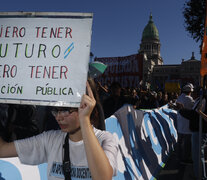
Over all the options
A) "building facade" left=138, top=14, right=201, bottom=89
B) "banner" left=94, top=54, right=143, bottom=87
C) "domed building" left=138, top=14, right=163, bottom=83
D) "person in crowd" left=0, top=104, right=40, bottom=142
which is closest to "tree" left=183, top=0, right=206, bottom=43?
"banner" left=94, top=54, right=143, bottom=87

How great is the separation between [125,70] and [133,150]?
694 centimetres

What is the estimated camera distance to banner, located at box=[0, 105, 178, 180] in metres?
1.71

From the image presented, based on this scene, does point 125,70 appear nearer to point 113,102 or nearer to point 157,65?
point 113,102

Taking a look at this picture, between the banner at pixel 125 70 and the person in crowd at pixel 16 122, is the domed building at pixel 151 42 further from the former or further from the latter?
the person in crowd at pixel 16 122

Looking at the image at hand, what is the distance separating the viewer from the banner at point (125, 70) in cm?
945

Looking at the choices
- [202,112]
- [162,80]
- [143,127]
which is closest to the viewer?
[202,112]

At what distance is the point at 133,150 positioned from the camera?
3.46 m

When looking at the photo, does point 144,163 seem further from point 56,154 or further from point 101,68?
point 101,68

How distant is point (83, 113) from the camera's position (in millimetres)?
1178

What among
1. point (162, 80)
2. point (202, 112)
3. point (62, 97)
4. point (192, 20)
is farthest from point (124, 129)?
point (162, 80)

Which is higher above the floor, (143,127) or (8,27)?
(8,27)

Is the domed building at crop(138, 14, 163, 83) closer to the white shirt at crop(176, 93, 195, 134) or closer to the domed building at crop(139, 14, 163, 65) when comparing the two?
the domed building at crop(139, 14, 163, 65)

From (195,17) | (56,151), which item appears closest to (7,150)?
(56,151)

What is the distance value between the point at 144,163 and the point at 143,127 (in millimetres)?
780
